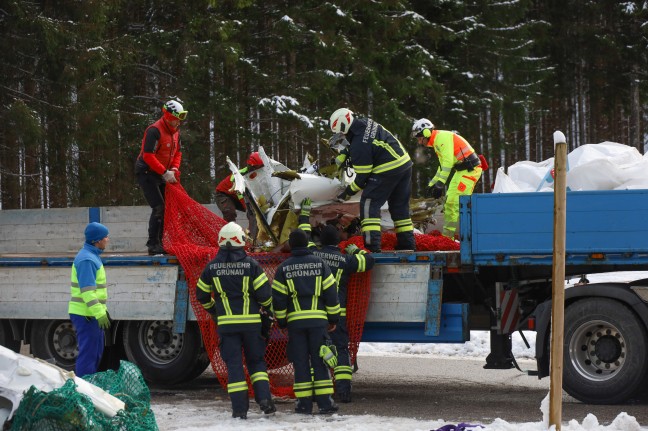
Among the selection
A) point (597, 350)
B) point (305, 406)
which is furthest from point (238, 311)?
point (597, 350)

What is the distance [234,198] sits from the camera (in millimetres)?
13031

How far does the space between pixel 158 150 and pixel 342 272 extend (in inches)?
127

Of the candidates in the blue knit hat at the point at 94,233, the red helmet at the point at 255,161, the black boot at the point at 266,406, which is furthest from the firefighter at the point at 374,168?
the blue knit hat at the point at 94,233

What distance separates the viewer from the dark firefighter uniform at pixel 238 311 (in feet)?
32.1

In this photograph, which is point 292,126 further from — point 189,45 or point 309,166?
point 309,166

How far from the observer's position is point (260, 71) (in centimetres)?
2534

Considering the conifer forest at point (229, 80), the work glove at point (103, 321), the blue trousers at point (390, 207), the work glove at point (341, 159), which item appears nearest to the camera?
the work glove at point (103, 321)

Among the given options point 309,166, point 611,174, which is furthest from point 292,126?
point 611,174

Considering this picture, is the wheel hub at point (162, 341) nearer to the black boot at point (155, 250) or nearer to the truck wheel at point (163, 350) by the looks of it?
the truck wheel at point (163, 350)

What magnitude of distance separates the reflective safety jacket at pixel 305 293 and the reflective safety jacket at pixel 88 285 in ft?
5.54

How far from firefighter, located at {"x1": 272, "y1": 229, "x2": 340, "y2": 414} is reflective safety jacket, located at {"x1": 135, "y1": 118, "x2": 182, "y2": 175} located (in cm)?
302

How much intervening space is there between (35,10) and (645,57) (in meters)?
20.6

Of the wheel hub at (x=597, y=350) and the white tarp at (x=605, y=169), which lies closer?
the wheel hub at (x=597, y=350)

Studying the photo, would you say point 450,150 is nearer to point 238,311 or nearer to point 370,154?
point 370,154
